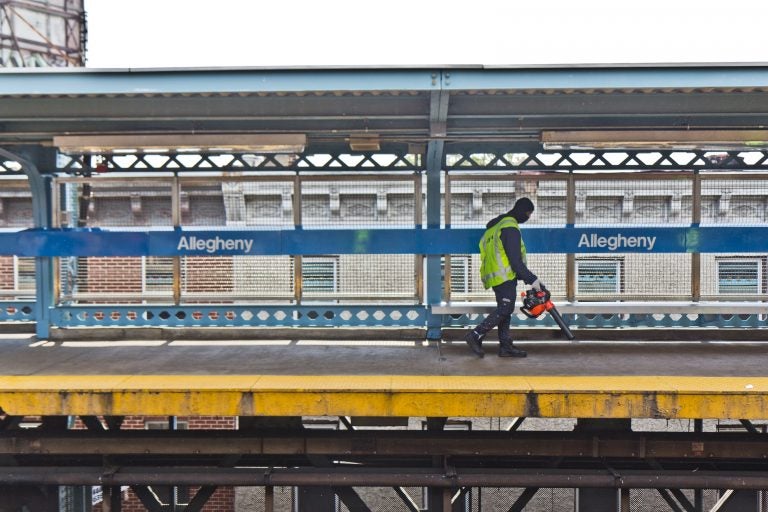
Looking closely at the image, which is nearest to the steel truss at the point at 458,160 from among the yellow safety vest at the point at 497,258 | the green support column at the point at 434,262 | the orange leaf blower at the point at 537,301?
the green support column at the point at 434,262

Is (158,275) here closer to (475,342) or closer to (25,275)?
(25,275)

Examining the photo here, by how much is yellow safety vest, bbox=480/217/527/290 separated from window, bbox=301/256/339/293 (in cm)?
186

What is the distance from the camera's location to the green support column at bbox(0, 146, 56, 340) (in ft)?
20.8

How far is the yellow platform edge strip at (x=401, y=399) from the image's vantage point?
395 cm

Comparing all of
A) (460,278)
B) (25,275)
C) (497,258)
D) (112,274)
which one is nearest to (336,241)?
(460,278)

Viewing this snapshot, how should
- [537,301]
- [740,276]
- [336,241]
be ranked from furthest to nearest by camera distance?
[740,276] < [336,241] < [537,301]

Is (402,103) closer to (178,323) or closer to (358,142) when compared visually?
(358,142)

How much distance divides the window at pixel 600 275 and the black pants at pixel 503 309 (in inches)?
58.4

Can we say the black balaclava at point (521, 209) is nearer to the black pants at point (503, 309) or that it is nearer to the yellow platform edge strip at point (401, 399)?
the black pants at point (503, 309)

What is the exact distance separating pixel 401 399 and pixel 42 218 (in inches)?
196

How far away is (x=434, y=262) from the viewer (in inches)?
243

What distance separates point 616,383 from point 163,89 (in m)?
4.34

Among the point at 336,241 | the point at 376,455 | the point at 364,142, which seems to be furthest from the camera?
the point at 336,241

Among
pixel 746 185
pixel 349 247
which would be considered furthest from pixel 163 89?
pixel 746 185
